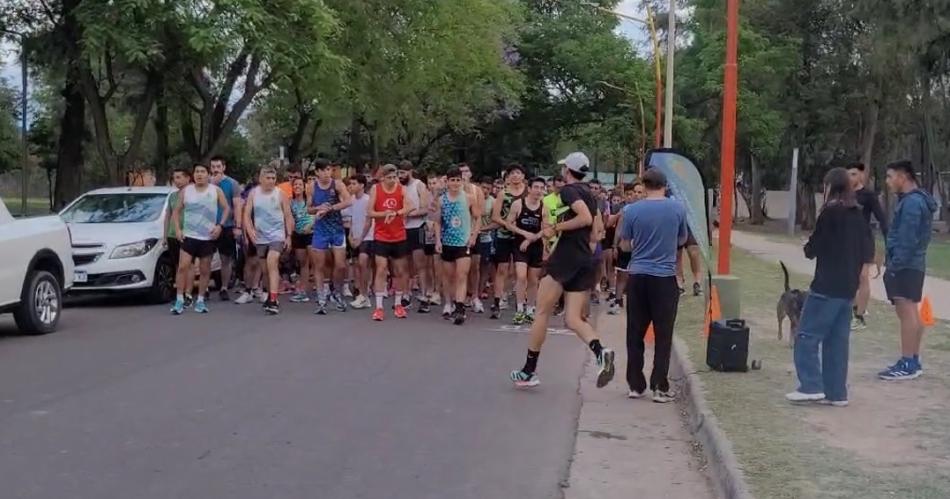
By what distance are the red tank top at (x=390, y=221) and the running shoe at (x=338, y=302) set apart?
1.26 metres

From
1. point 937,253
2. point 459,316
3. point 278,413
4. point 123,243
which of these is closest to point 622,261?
point 459,316

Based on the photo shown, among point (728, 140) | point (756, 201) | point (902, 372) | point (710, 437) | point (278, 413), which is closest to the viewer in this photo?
point (710, 437)

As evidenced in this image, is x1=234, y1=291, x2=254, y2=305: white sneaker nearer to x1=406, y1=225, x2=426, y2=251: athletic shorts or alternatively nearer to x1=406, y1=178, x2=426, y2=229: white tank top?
x1=406, y1=225, x2=426, y2=251: athletic shorts

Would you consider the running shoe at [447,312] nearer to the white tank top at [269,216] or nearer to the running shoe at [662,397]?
the white tank top at [269,216]

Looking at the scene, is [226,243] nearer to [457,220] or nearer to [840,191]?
[457,220]

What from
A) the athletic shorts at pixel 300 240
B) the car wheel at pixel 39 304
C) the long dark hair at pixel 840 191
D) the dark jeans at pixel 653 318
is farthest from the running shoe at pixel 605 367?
the athletic shorts at pixel 300 240

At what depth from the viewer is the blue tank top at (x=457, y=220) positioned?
515 inches

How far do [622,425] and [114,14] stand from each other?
13.8 m

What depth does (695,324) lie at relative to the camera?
12.7 metres

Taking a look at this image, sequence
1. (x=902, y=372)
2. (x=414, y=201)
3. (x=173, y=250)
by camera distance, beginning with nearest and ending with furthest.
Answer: (x=902, y=372) → (x=414, y=201) → (x=173, y=250)

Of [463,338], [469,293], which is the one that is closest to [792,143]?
[469,293]

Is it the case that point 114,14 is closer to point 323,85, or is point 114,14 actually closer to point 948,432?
point 323,85

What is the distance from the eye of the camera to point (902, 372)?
918 centimetres

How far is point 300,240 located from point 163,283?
185 centimetres
